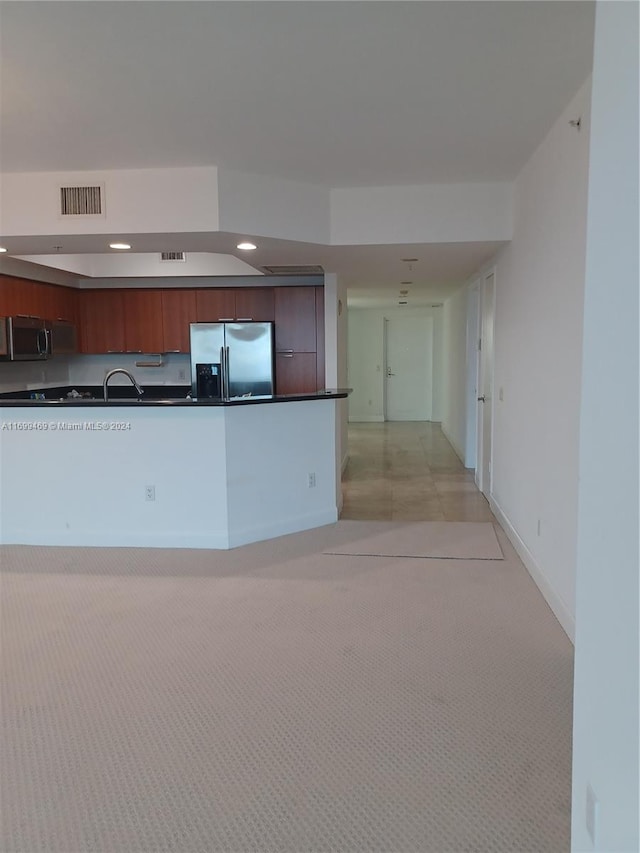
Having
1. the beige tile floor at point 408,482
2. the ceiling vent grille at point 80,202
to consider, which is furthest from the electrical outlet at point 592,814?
the ceiling vent grille at point 80,202

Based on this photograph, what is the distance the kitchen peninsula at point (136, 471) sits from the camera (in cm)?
416

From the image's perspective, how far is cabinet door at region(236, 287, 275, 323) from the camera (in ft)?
21.9

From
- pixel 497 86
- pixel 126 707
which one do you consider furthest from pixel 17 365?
pixel 497 86

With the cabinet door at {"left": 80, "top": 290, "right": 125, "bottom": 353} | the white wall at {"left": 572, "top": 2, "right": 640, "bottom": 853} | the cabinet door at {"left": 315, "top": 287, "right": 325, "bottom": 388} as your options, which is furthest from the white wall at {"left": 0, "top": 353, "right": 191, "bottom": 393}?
the white wall at {"left": 572, "top": 2, "right": 640, "bottom": 853}

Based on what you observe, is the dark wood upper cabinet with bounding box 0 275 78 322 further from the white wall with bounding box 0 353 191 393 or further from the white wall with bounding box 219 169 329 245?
the white wall with bounding box 219 169 329 245

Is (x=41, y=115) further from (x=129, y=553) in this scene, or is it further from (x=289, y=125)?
(x=129, y=553)

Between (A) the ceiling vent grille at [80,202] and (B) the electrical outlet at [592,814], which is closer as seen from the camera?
(B) the electrical outlet at [592,814]

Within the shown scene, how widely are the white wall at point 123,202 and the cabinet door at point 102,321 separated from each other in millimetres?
2942

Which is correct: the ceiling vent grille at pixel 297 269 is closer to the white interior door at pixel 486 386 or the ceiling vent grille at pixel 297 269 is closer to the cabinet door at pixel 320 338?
the cabinet door at pixel 320 338

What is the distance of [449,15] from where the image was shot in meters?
2.10

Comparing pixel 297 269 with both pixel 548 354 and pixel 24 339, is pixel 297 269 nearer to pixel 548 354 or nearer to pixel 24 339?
pixel 24 339

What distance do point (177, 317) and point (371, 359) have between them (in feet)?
18.7

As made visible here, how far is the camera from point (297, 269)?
5688 millimetres

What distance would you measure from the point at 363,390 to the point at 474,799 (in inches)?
411
